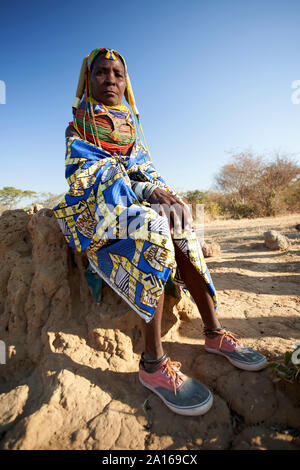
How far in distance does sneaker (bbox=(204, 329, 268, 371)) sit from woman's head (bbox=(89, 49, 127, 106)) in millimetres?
1915

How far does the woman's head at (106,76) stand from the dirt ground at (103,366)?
3.58 feet

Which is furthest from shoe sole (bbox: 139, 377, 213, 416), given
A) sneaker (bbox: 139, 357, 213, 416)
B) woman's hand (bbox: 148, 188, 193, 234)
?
woman's hand (bbox: 148, 188, 193, 234)

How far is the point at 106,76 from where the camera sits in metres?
1.87

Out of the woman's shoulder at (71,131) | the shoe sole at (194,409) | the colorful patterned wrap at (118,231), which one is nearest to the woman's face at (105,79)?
the woman's shoulder at (71,131)

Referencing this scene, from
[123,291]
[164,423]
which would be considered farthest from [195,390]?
[123,291]

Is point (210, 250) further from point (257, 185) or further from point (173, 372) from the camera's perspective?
point (257, 185)

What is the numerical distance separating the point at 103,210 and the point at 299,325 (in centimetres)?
195

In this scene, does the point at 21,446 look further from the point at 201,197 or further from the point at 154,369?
the point at 201,197

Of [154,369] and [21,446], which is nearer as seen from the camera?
[21,446]

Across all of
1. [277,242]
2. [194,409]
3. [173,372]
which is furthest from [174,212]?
[277,242]

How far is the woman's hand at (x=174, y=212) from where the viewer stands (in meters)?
1.43

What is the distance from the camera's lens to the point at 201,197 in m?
17.2

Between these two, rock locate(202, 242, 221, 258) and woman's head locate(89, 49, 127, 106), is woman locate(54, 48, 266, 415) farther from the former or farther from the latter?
rock locate(202, 242, 221, 258)

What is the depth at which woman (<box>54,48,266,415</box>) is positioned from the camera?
127 cm
